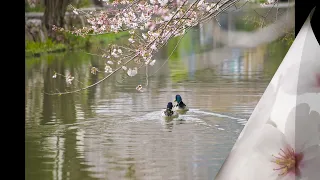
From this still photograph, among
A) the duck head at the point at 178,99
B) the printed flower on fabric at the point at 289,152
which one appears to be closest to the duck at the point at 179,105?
the duck head at the point at 178,99

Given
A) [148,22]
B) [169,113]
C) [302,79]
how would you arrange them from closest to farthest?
1. [302,79]
2. [148,22]
3. [169,113]

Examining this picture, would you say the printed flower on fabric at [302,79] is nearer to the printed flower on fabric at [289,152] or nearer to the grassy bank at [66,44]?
the printed flower on fabric at [289,152]

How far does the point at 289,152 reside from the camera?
0.85m

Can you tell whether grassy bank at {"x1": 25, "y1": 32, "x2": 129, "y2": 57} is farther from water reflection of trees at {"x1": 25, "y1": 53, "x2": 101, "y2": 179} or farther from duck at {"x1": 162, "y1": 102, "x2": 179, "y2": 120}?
duck at {"x1": 162, "y1": 102, "x2": 179, "y2": 120}

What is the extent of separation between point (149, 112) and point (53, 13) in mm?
568

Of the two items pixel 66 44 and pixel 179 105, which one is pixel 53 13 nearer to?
pixel 66 44

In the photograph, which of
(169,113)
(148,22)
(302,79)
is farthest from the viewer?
(169,113)

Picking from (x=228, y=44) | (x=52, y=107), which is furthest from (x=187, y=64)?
(x=52, y=107)

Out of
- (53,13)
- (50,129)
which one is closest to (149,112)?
(50,129)

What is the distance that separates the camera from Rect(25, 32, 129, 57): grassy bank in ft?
7.25

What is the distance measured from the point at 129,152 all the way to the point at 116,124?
8.6 inches

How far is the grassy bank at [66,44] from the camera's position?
2209 millimetres

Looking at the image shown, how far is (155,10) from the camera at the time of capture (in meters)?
1.72
